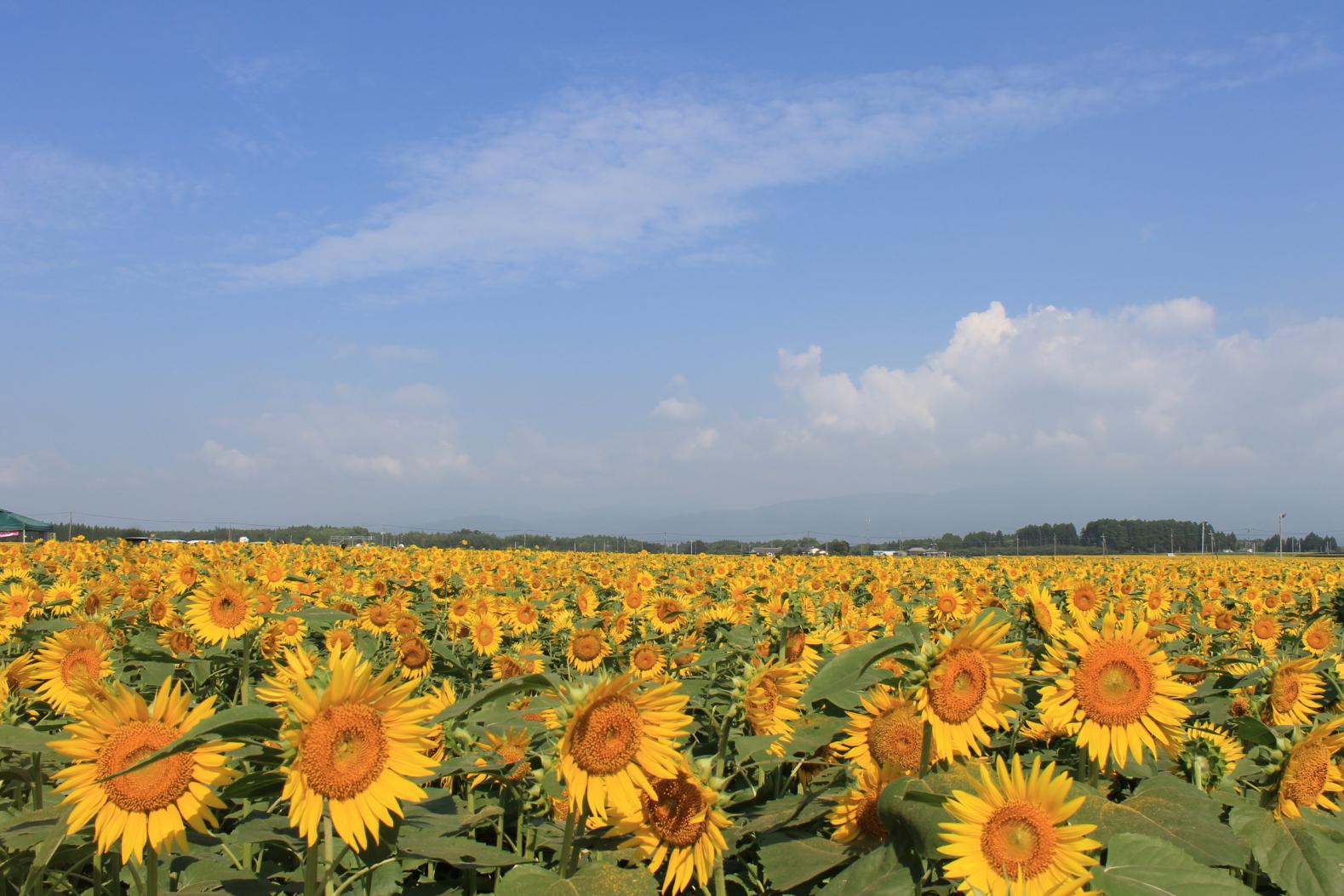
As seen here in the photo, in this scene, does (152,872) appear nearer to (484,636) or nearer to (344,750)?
(344,750)

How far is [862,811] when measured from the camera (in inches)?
92.4

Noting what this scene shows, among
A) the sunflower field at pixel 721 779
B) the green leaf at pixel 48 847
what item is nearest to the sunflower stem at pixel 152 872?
the sunflower field at pixel 721 779

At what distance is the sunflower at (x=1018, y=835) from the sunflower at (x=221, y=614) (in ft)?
17.2

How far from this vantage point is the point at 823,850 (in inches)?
Result: 88.5

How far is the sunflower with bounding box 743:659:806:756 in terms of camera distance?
321 cm

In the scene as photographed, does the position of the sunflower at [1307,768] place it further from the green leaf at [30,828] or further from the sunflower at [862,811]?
the green leaf at [30,828]

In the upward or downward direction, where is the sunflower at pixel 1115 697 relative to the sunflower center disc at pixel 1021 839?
upward

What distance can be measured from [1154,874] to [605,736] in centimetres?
114

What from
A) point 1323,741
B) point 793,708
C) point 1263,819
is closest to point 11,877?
point 793,708

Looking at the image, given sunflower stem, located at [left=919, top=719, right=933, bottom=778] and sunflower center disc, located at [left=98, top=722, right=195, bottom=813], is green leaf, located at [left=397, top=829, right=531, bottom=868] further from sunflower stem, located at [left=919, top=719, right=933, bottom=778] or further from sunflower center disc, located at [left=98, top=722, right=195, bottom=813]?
sunflower stem, located at [left=919, top=719, right=933, bottom=778]

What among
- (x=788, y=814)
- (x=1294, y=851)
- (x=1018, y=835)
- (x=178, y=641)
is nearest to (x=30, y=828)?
(x=788, y=814)

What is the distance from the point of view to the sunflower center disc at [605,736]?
83.4 inches

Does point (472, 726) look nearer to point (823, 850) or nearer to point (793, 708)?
point (793, 708)

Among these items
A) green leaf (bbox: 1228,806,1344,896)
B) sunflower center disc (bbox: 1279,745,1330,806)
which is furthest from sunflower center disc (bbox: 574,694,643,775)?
sunflower center disc (bbox: 1279,745,1330,806)
